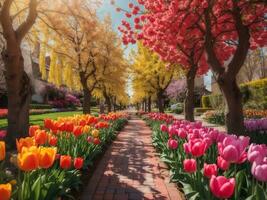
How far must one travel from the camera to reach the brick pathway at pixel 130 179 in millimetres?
4820

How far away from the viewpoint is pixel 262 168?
2.63 meters

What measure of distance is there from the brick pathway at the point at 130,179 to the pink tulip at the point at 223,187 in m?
2.28

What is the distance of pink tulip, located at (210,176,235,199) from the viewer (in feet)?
7.98

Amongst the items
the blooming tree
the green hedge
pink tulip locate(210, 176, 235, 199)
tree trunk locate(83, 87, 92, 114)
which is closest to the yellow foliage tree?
tree trunk locate(83, 87, 92, 114)

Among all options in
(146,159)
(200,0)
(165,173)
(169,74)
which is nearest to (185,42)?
(200,0)

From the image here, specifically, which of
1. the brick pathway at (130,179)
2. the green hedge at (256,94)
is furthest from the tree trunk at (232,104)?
the green hedge at (256,94)

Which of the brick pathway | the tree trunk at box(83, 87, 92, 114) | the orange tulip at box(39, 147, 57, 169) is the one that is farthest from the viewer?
the tree trunk at box(83, 87, 92, 114)

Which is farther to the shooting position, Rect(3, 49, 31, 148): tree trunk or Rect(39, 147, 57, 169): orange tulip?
Rect(3, 49, 31, 148): tree trunk

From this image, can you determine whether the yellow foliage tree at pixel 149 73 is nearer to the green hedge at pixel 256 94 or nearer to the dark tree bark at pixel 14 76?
the green hedge at pixel 256 94

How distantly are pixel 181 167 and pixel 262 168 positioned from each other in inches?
87.7

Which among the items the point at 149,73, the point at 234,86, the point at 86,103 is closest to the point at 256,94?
the point at 149,73

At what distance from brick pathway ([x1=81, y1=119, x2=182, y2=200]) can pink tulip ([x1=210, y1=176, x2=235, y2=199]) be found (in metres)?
2.28

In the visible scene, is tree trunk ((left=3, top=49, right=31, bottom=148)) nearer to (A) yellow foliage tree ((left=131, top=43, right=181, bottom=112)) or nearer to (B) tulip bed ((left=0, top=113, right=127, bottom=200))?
(B) tulip bed ((left=0, top=113, right=127, bottom=200))

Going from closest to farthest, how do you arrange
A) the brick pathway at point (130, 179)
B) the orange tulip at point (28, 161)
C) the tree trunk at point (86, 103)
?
the orange tulip at point (28, 161) < the brick pathway at point (130, 179) < the tree trunk at point (86, 103)
